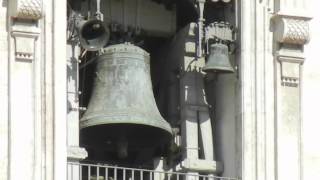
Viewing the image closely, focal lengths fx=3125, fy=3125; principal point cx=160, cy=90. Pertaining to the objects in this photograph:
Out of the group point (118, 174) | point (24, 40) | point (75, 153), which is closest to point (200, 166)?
point (118, 174)

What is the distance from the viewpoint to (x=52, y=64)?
119 feet

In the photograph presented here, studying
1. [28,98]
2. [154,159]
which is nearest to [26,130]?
[28,98]

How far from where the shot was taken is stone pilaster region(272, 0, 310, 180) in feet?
122

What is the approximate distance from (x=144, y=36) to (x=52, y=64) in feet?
8.14

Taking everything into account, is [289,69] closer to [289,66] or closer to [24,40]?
[289,66]

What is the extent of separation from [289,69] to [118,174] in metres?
2.42

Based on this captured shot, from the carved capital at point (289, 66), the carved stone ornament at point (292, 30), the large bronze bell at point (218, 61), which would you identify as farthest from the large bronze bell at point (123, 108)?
the carved stone ornament at point (292, 30)

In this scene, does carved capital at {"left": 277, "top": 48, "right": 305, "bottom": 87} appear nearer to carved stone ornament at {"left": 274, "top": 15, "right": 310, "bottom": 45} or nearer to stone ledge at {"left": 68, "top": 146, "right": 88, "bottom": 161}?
carved stone ornament at {"left": 274, "top": 15, "right": 310, "bottom": 45}

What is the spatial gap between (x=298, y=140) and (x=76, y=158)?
→ 274 cm

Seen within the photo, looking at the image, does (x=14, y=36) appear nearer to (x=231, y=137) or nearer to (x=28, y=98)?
(x=28, y=98)

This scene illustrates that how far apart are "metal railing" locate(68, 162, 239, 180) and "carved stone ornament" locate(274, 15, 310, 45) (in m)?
1.83

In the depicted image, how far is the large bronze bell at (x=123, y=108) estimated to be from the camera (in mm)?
36969

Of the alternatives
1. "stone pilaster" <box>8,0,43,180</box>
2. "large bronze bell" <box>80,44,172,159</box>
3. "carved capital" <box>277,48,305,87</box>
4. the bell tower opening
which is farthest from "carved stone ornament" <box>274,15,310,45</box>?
"stone pilaster" <box>8,0,43,180</box>

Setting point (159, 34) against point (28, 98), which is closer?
point (28, 98)
